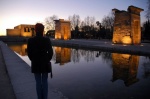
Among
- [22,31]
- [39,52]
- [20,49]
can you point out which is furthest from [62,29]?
[39,52]

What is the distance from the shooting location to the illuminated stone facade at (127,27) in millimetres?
20013

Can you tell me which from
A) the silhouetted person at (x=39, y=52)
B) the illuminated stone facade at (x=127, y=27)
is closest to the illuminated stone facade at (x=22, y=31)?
the illuminated stone facade at (x=127, y=27)

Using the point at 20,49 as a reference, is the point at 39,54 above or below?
above

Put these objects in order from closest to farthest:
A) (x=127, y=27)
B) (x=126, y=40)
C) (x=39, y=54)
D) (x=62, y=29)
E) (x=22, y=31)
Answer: (x=39, y=54), (x=127, y=27), (x=126, y=40), (x=62, y=29), (x=22, y=31)

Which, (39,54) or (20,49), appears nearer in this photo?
(39,54)

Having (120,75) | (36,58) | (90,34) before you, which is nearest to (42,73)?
(36,58)

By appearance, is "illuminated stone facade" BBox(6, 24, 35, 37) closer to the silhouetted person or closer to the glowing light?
the glowing light

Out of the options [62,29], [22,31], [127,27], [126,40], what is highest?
[22,31]

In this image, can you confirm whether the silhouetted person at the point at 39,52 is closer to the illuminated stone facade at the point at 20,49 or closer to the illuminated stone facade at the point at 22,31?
the illuminated stone facade at the point at 20,49

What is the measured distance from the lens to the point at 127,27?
2020cm

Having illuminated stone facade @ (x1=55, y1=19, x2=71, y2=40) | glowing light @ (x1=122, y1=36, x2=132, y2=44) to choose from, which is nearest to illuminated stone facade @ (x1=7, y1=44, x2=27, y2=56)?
glowing light @ (x1=122, y1=36, x2=132, y2=44)

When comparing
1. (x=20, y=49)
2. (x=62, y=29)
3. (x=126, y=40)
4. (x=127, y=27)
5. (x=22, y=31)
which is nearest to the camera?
(x=20, y=49)

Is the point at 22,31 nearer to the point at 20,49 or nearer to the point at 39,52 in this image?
the point at 20,49

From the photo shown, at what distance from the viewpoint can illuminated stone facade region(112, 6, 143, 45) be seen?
788 inches
